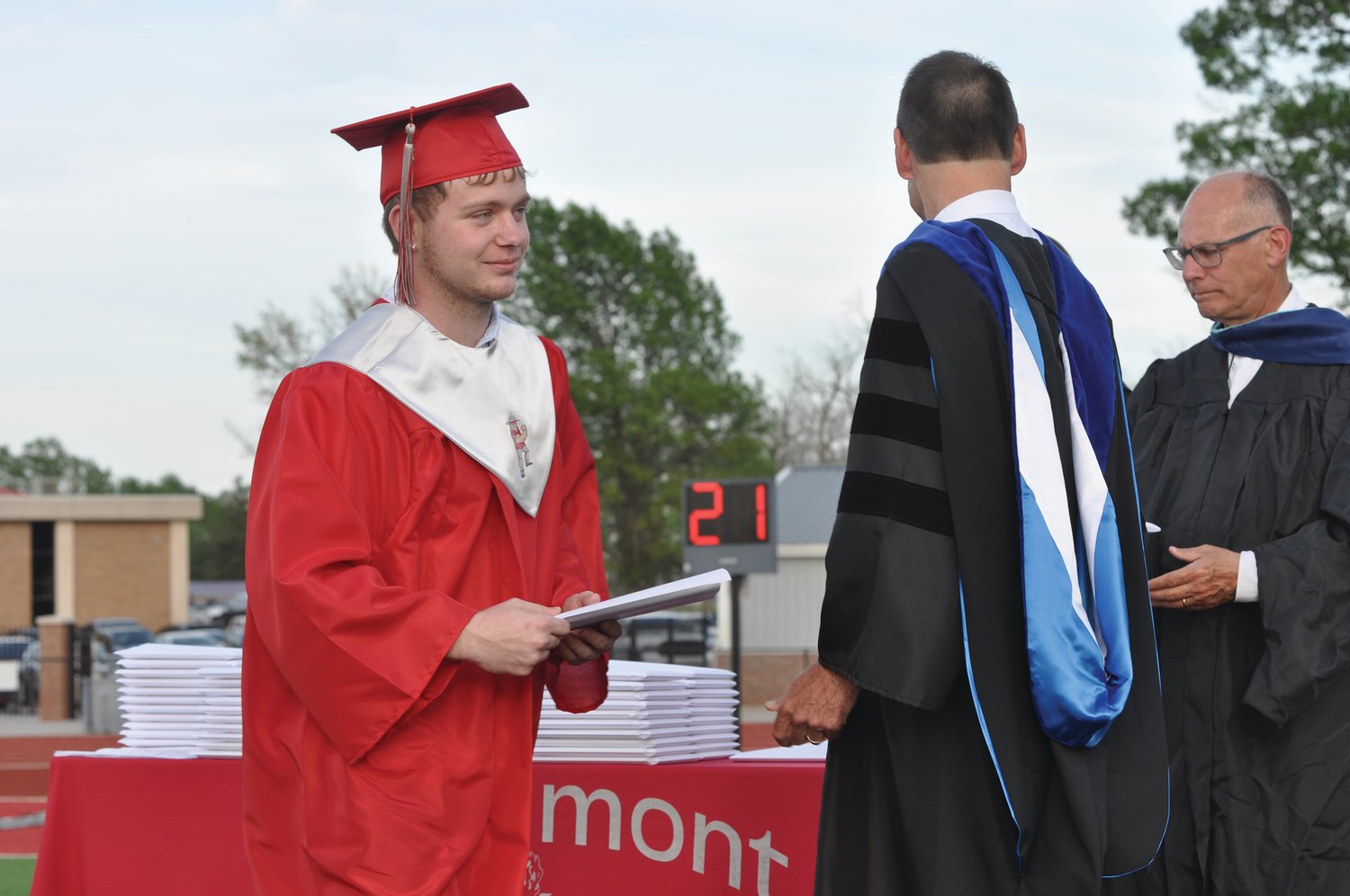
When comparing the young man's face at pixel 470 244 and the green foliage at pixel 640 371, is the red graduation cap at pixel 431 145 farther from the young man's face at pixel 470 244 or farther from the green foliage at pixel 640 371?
the green foliage at pixel 640 371

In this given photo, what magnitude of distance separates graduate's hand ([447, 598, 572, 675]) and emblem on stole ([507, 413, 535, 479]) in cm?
32

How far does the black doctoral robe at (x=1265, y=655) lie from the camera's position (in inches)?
124

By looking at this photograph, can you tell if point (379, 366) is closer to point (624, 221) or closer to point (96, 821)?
point (96, 821)

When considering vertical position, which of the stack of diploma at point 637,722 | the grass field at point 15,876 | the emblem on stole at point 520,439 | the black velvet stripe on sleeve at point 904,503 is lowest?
the grass field at point 15,876

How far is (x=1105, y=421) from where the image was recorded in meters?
2.74

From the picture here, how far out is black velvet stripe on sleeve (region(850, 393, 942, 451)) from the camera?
2.62 meters

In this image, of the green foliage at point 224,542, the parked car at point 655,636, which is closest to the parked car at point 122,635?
the parked car at point 655,636

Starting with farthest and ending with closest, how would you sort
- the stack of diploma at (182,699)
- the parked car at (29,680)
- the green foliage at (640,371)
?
1. the green foliage at (640,371)
2. the parked car at (29,680)
3. the stack of diploma at (182,699)

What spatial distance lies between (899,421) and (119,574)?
4006 centimetres

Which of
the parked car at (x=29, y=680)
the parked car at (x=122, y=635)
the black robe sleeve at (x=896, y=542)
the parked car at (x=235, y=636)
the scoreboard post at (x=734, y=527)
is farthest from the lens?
the parked car at (x=235, y=636)

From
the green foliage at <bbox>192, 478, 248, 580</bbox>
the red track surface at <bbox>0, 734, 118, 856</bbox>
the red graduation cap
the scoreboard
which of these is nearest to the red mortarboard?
the red graduation cap

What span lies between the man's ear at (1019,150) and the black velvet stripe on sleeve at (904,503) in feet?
2.37

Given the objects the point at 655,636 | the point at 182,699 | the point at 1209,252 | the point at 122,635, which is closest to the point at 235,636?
the point at 122,635

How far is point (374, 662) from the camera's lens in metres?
2.39
